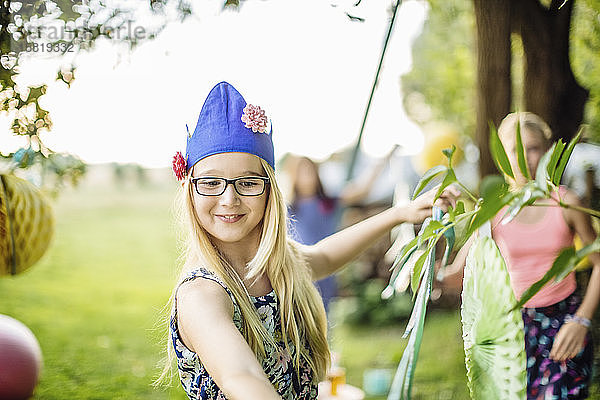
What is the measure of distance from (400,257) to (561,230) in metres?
1.32

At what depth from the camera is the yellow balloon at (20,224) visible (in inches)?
86.0

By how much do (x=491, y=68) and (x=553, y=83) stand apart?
0.90 feet

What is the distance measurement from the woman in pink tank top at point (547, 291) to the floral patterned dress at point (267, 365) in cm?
91

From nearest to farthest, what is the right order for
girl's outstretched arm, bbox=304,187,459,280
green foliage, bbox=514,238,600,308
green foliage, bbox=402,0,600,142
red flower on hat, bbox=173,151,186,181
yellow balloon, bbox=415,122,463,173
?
green foliage, bbox=514,238,600,308 < red flower on hat, bbox=173,151,186,181 < girl's outstretched arm, bbox=304,187,459,280 < green foliage, bbox=402,0,600,142 < yellow balloon, bbox=415,122,463,173

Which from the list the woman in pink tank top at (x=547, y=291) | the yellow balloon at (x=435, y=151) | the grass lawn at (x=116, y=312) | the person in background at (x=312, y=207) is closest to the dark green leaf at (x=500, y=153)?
the grass lawn at (x=116, y=312)

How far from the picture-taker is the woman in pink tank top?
2197 mm

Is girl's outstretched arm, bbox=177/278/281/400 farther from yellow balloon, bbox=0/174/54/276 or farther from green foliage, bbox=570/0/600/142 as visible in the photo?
green foliage, bbox=570/0/600/142

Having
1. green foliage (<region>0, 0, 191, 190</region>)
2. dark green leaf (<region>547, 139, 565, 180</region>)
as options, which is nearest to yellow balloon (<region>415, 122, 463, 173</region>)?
green foliage (<region>0, 0, 191, 190</region>)

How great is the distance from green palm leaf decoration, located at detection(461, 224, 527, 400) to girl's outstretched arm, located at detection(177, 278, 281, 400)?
34 cm

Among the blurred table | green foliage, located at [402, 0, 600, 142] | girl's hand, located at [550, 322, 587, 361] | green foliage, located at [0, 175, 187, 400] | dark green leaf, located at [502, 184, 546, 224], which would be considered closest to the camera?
dark green leaf, located at [502, 184, 546, 224]

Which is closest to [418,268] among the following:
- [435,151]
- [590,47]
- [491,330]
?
[491,330]

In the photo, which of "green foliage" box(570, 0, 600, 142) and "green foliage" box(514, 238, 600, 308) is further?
"green foliage" box(570, 0, 600, 142)

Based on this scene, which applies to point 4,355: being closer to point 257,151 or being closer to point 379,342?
point 257,151

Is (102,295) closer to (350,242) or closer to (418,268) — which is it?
(350,242)
